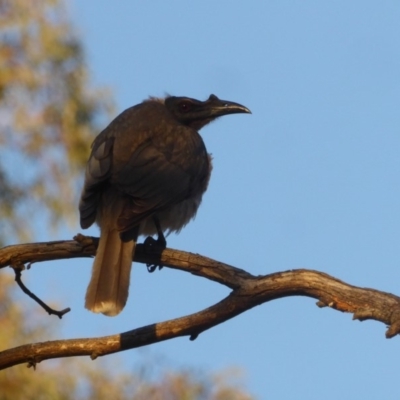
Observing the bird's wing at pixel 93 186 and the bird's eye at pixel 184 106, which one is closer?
the bird's wing at pixel 93 186

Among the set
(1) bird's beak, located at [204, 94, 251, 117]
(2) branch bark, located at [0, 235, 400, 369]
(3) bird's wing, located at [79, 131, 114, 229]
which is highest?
(1) bird's beak, located at [204, 94, 251, 117]

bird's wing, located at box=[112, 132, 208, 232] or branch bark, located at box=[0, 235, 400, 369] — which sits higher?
bird's wing, located at box=[112, 132, 208, 232]

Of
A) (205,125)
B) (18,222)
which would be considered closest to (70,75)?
(18,222)

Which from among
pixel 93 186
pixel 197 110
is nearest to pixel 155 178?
pixel 93 186

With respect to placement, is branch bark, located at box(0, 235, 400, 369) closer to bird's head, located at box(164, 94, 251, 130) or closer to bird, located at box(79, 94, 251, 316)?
bird, located at box(79, 94, 251, 316)

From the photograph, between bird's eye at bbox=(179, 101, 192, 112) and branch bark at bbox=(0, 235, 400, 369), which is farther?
bird's eye at bbox=(179, 101, 192, 112)

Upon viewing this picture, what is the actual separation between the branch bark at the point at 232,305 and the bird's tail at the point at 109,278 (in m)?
0.61

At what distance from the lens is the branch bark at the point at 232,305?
17.2 feet

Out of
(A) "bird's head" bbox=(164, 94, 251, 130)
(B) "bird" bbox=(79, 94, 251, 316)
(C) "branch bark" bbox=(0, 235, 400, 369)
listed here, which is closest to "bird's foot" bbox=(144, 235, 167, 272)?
(B) "bird" bbox=(79, 94, 251, 316)

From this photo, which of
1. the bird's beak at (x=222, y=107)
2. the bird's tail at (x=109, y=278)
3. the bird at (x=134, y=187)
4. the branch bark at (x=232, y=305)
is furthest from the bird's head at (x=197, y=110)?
the branch bark at (x=232, y=305)

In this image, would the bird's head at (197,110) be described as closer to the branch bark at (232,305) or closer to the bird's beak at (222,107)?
the bird's beak at (222,107)

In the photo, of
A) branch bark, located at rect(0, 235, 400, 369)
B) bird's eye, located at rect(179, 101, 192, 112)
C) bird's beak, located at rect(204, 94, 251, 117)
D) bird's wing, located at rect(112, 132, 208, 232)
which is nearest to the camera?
branch bark, located at rect(0, 235, 400, 369)

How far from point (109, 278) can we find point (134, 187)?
68cm

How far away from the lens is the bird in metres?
6.33
